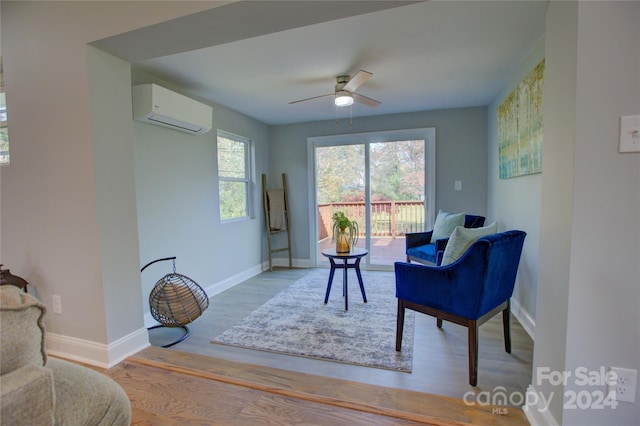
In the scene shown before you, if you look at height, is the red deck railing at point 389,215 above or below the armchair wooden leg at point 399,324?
above

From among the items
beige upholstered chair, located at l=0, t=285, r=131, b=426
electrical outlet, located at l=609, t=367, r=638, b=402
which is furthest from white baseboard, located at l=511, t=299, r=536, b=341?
beige upholstered chair, located at l=0, t=285, r=131, b=426

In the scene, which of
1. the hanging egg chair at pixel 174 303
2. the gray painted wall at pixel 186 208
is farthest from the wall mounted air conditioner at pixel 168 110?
the hanging egg chair at pixel 174 303

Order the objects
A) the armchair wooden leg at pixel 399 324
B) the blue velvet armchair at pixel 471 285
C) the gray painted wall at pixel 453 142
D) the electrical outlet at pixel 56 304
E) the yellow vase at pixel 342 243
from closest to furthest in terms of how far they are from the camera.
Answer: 1. the blue velvet armchair at pixel 471 285
2. the electrical outlet at pixel 56 304
3. the armchair wooden leg at pixel 399 324
4. the yellow vase at pixel 342 243
5. the gray painted wall at pixel 453 142

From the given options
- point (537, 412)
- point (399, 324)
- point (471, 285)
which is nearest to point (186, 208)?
point (399, 324)

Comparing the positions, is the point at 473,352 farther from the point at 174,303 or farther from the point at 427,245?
the point at 174,303

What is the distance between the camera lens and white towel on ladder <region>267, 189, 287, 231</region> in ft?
15.9

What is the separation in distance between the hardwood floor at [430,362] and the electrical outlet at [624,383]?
50cm

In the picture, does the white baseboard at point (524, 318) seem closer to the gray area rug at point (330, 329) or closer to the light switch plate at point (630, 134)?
the gray area rug at point (330, 329)

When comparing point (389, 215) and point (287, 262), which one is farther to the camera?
point (287, 262)

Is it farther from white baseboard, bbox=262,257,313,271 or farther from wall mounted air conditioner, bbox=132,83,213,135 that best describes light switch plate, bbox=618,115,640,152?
white baseboard, bbox=262,257,313,271

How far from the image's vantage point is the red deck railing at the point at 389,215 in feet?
14.7

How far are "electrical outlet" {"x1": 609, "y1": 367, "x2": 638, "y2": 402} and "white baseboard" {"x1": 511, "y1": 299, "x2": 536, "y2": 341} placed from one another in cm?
130

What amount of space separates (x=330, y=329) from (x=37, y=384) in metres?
2.16

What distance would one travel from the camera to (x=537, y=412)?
138 cm
